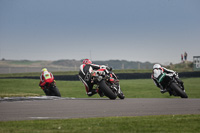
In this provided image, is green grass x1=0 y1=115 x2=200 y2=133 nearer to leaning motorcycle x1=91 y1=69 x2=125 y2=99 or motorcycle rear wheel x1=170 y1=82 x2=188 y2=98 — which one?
leaning motorcycle x1=91 y1=69 x2=125 y2=99

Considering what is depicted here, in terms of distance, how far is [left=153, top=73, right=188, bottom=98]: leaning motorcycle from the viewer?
46.5 feet

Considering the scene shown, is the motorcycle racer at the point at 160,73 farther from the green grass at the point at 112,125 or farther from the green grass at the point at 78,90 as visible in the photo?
the green grass at the point at 112,125

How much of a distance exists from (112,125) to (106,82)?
6.78 m

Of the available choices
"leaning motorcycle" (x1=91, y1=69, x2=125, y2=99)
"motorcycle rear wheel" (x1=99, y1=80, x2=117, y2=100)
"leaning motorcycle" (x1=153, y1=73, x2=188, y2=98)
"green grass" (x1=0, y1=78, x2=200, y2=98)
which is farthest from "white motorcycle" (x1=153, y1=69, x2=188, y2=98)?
"green grass" (x1=0, y1=78, x2=200, y2=98)

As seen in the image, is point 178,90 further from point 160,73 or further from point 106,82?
point 106,82

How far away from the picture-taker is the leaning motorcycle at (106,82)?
41.7 ft

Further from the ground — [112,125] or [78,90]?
[112,125]

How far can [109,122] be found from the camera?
6852 mm

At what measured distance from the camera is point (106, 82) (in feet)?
43.4

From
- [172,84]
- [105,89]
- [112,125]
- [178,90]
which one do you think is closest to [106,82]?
[105,89]

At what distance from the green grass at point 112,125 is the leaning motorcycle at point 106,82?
5.23 metres

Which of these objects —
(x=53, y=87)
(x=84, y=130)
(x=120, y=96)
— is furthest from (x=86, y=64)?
(x=84, y=130)

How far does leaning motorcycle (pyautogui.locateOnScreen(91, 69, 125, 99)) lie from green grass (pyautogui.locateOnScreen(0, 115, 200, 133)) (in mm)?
5233

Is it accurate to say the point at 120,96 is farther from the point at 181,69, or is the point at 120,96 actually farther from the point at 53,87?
the point at 181,69
